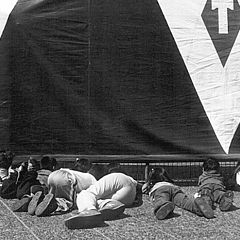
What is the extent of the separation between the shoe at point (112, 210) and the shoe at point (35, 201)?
2.18 feet

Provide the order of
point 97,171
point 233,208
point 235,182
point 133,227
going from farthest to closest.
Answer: point 235,182, point 97,171, point 233,208, point 133,227

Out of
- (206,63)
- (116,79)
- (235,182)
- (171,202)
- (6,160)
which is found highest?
(206,63)

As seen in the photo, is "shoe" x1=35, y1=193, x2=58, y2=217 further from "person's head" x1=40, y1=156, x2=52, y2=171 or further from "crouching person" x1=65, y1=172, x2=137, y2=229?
"person's head" x1=40, y1=156, x2=52, y2=171

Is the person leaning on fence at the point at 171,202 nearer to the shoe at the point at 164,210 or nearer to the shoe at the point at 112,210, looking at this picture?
the shoe at the point at 164,210

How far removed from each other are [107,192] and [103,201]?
23 centimetres

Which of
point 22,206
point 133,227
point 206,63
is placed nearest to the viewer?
point 133,227

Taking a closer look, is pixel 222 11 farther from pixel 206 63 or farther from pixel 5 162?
pixel 5 162

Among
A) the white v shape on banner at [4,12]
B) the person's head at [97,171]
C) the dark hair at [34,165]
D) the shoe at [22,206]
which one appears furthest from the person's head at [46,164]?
the white v shape on banner at [4,12]

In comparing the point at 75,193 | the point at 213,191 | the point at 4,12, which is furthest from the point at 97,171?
the point at 4,12

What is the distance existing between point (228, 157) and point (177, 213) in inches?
72.9

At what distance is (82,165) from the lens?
6.04 m

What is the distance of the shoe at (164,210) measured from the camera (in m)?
4.61

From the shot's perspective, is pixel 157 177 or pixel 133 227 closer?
pixel 133 227

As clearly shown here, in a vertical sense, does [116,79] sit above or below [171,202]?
above
